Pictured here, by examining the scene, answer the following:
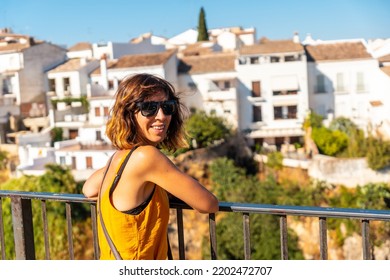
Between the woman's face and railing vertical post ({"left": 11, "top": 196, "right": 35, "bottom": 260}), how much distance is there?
97 cm

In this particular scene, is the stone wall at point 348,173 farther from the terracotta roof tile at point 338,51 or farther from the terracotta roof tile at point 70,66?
the terracotta roof tile at point 70,66

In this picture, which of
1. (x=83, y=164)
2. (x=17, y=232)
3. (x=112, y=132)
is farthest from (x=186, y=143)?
(x=83, y=164)

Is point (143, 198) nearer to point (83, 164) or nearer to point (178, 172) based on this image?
point (178, 172)

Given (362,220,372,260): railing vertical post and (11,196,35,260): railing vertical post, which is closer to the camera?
(362,220,372,260): railing vertical post

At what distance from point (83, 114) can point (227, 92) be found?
267 inches

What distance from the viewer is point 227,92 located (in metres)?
25.3

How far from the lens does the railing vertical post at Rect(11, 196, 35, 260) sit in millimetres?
3029

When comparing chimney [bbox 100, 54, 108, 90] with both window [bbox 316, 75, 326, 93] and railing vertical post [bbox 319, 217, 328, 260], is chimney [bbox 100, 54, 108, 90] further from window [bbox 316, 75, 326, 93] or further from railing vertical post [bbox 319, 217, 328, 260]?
railing vertical post [bbox 319, 217, 328, 260]

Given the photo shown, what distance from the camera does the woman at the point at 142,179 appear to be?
2.21 metres

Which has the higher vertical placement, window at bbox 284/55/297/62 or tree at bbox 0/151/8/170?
window at bbox 284/55/297/62

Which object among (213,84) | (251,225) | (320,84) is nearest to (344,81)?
(320,84)

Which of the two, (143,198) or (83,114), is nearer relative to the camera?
(143,198)

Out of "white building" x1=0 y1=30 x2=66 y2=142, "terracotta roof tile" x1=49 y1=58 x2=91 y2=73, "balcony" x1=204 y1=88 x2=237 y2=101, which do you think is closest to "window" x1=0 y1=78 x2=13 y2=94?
"white building" x1=0 y1=30 x2=66 y2=142

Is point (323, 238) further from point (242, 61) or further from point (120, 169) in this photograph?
point (242, 61)
